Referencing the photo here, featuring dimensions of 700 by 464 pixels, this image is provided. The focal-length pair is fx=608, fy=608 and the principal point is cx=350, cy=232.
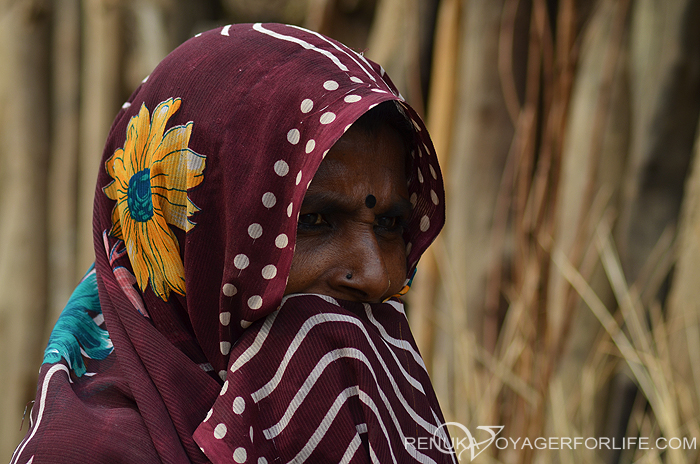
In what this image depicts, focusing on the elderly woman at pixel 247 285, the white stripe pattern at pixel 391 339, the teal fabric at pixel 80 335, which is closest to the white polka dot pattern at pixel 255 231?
the elderly woman at pixel 247 285

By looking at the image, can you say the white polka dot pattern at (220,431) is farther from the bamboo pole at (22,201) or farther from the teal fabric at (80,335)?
the bamboo pole at (22,201)

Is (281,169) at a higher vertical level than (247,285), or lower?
higher

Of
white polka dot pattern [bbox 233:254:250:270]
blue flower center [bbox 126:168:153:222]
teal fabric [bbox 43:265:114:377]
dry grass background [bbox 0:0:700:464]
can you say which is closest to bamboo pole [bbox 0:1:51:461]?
dry grass background [bbox 0:0:700:464]

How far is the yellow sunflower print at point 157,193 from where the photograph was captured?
38.2 inches

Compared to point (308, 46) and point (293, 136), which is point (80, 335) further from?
point (308, 46)

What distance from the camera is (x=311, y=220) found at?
3.25ft

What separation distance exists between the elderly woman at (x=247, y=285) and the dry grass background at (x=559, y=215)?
0.73 m

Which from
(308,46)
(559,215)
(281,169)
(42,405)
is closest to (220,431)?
(42,405)

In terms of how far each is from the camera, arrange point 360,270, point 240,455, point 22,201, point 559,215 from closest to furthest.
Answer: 1. point 240,455
2. point 360,270
3. point 559,215
4. point 22,201

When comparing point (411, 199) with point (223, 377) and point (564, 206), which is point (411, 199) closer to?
point (223, 377)

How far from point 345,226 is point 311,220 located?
6cm

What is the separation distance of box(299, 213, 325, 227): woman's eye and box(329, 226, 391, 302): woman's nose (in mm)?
52

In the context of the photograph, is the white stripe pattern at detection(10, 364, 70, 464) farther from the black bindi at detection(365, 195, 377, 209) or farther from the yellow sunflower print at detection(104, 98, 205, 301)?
the black bindi at detection(365, 195, 377, 209)

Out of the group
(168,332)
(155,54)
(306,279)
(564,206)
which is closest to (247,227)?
(306,279)
